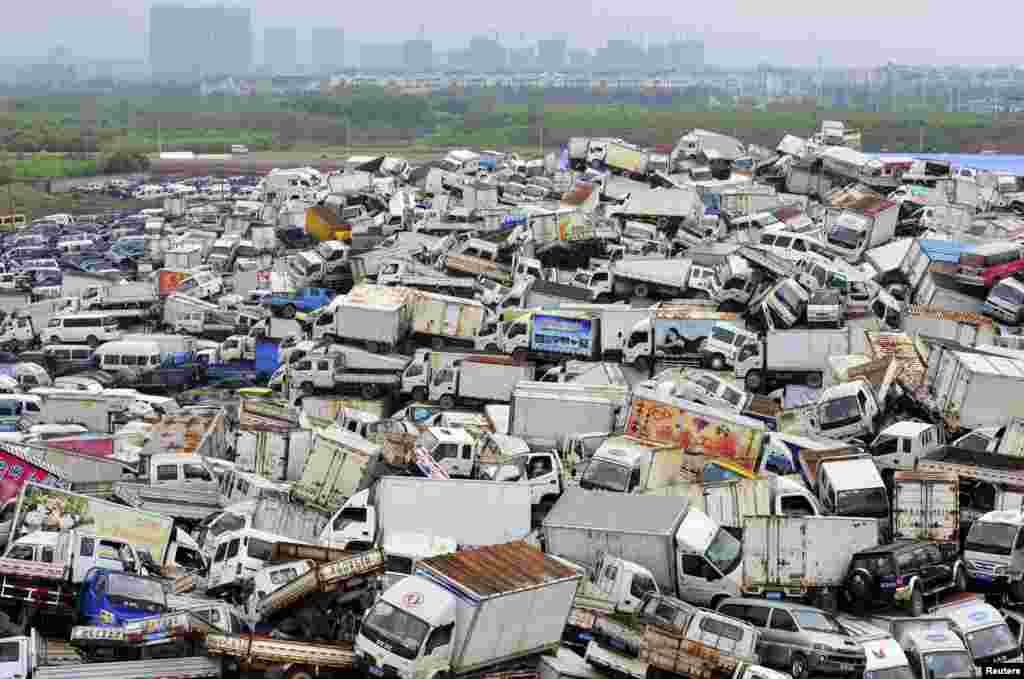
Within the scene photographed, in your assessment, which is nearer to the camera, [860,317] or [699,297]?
[860,317]

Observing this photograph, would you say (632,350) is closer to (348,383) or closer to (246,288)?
(348,383)

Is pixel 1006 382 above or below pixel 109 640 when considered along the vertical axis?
above

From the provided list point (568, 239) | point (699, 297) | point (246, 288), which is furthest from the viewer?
point (246, 288)

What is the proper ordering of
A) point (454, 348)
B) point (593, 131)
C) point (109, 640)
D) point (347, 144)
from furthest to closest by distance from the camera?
point (593, 131) < point (347, 144) < point (454, 348) < point (109, 640)

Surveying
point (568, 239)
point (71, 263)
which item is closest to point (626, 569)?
point (568, 239)

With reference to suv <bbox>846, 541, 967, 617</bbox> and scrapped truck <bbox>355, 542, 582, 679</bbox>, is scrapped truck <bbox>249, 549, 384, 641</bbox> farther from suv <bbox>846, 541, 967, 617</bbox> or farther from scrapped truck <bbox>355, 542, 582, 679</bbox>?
suv <bbox>846, 541, 967, 617</bbox>

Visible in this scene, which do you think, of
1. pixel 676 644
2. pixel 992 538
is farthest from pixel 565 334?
pixel 676 644
